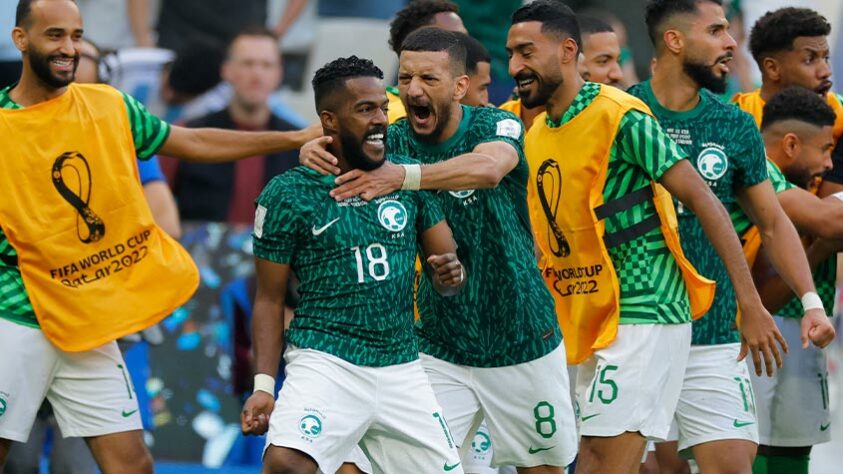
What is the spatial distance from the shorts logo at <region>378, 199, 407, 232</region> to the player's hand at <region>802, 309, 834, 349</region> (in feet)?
6.21

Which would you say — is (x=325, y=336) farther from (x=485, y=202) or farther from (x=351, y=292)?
(x=485, y=202)

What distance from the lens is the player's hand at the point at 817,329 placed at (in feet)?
24.2

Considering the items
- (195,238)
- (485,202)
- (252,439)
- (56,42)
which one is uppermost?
(56,42)

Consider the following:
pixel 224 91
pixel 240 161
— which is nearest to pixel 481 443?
pixel 240 161

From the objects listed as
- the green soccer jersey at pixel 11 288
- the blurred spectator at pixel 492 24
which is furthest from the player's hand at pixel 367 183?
the blurred spectator at pixel 492 24

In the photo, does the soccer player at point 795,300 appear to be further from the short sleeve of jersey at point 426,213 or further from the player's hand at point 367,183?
the player's hand at point 367,183

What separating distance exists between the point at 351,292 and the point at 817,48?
3.45 meters

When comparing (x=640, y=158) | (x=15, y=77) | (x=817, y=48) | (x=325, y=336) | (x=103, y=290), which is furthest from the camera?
(x=15, y=77)

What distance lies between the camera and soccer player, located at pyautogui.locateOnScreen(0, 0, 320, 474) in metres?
7.59

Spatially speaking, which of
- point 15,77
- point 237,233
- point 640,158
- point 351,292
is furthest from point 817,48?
point 15,77

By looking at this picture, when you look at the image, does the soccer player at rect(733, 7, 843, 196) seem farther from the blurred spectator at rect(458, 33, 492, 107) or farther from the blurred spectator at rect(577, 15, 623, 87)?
the blurred spectator at rect(458, 33, 492, 107)

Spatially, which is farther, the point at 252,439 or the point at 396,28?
the point at 252,439

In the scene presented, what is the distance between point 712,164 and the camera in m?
7.74

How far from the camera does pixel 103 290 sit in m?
7.75
